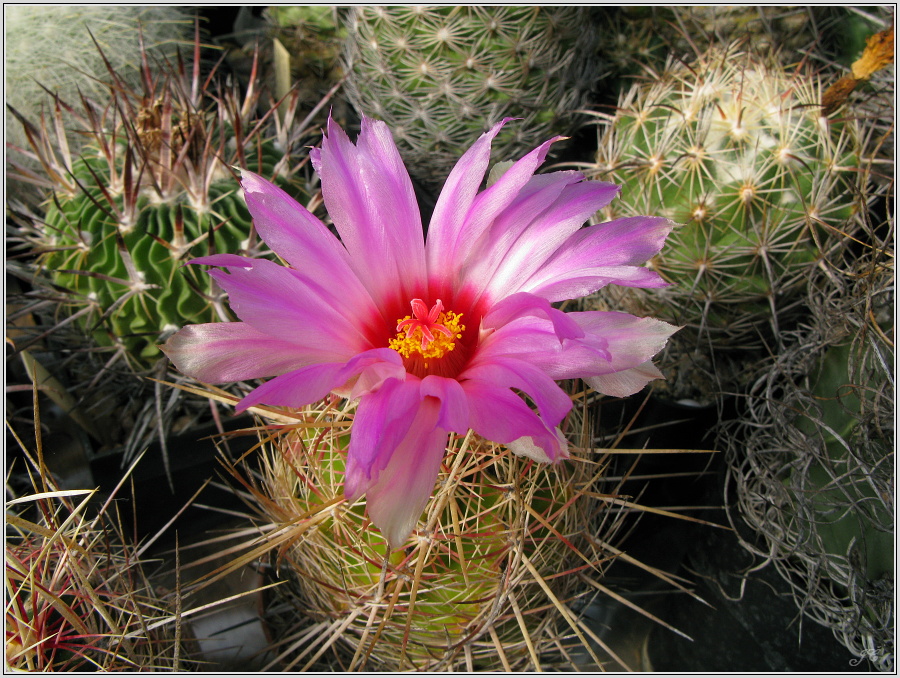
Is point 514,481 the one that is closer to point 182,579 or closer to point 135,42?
point 182,579

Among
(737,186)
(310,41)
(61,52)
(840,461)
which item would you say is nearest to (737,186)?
(737,186)

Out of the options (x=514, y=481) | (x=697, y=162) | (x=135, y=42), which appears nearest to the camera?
(x=514, y=481)

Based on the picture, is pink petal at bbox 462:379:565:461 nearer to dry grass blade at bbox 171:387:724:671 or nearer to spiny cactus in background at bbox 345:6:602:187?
dry grass blade at bbox 171:387:724:671

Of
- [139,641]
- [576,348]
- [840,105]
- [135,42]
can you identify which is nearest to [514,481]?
[576,348]

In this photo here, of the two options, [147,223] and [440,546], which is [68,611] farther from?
[147,223]

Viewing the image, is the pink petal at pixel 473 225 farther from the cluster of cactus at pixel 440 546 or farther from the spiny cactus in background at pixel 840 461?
the spiny cactus in background at pixel 840 461

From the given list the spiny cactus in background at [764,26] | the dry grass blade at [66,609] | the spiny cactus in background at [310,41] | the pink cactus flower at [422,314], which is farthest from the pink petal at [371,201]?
the spiny cactus in background at [310,41]
